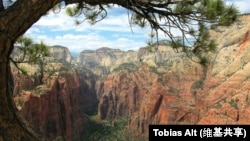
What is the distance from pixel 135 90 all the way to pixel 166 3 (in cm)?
11273

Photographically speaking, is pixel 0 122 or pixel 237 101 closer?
pixel 0 122

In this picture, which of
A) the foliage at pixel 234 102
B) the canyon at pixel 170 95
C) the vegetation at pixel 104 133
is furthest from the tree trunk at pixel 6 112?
the vegetation at pixel 104 133

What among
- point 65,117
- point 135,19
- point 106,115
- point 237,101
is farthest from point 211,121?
point 106,115

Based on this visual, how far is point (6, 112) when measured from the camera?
12.4 feet

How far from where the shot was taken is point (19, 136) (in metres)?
3.84

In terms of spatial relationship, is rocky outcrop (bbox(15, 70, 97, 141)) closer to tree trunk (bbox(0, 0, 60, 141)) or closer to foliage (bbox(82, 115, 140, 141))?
foliage (bbox(82, 115, 140, 141))

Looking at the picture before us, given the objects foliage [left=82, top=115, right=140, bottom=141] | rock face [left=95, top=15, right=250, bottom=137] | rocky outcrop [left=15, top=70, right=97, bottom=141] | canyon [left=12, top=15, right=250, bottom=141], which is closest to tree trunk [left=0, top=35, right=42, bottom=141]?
rock face [left=95, top=15, right=250, bottom=137]

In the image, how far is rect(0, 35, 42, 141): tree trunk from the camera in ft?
12.0

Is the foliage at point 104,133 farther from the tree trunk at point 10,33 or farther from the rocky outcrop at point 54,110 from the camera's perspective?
the tree trunk at point 10,33

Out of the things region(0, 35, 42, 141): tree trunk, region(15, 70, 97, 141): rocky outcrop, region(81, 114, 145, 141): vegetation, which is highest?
region(0, 35, 42, 141): tree trunk

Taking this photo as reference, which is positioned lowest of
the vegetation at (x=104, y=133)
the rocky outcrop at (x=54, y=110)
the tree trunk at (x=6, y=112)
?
the vegetation at (x=104, y=133)

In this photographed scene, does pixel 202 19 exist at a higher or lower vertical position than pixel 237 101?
higher

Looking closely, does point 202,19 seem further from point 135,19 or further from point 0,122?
point 0,122

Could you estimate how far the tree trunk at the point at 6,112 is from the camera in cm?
366
